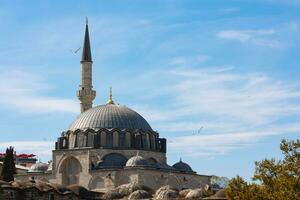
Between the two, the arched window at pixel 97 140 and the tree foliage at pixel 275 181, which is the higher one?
the arched window at pixel 97 140

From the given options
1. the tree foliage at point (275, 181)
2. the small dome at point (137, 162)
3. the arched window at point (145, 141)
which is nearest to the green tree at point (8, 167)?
the small dome at point (137, 162)

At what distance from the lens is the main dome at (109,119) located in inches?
2381

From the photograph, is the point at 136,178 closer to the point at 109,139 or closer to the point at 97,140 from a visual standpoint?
the point at 109,139

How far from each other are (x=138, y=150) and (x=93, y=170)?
374 cm

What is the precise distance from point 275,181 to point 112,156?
2949cm

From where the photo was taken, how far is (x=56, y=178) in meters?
60.9

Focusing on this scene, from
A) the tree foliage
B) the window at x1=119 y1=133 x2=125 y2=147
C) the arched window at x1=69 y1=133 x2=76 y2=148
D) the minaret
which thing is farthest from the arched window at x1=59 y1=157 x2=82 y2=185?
the tree foliage

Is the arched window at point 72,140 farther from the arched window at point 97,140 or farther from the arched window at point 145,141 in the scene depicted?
the arched window at point 145,141

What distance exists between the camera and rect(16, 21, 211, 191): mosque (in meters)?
57.8

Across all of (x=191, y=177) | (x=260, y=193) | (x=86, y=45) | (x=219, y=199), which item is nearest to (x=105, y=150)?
(x=191, y=177)

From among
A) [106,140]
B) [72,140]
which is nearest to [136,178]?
[106,140]

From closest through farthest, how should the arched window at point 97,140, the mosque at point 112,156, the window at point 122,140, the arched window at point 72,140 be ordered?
the mosque at point 112,156, the arched window at point 97,140, the window at point 122,140, the arched window at point 72,140

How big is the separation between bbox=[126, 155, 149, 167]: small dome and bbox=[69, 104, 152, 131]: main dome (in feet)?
11.4

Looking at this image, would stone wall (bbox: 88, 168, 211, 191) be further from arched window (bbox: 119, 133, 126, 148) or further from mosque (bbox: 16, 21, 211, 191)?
arched window (bbox: 119, 133, 126, 148)
